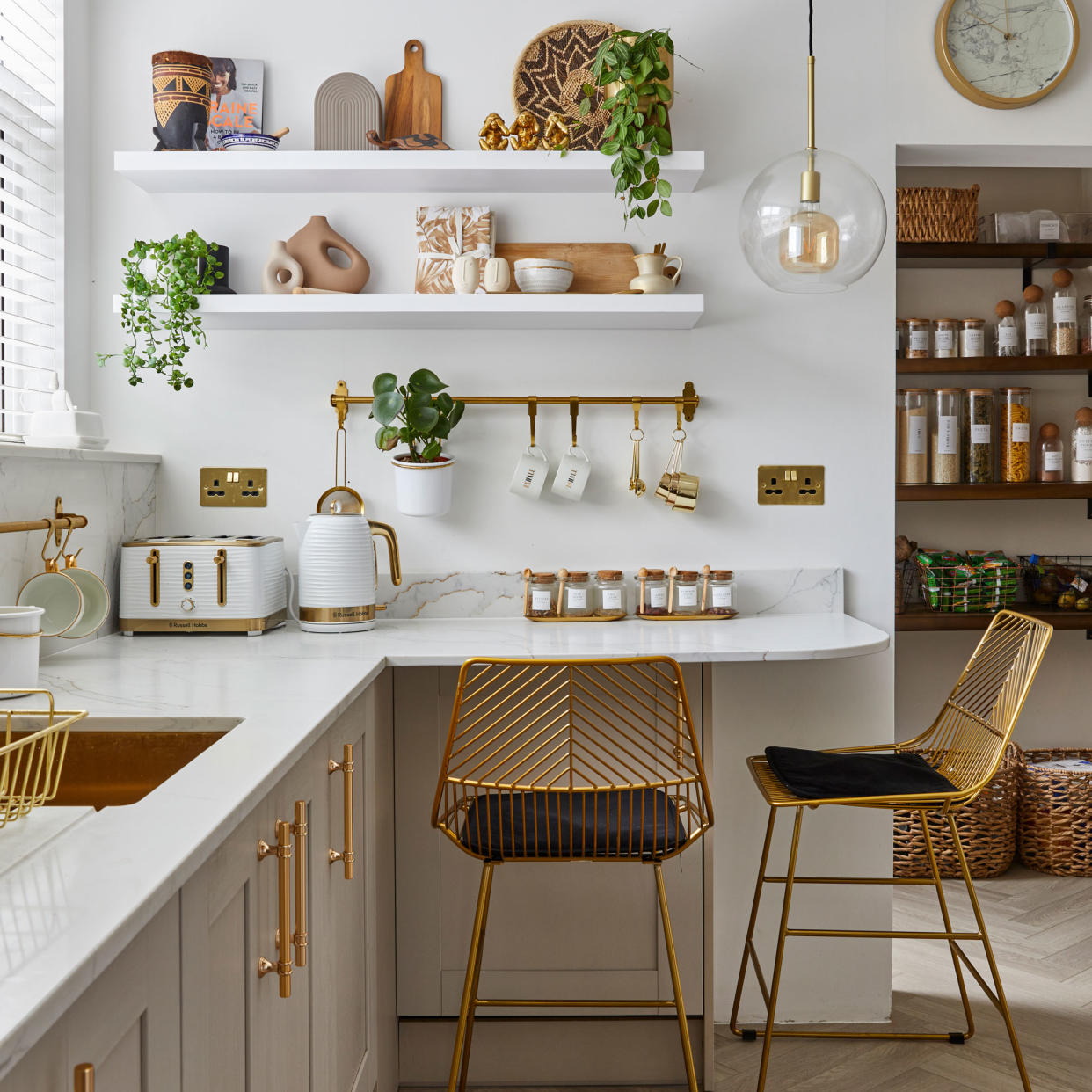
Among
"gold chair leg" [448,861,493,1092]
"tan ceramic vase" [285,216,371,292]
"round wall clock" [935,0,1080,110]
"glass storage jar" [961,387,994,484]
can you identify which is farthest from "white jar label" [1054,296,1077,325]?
"gold chair leg" [448,861,493,1092]

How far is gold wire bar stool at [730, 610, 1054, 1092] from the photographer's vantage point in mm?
1974

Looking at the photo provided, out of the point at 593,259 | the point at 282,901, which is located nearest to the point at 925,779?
the point at 282,901

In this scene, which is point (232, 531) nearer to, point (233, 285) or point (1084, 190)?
point (233, 285)

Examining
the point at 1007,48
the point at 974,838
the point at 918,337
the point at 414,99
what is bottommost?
the point at 974,838

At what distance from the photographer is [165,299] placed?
2.51 meters

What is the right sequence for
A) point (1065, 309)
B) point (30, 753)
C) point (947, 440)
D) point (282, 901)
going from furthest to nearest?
1. point (1065, 309)
2. point (947, 440)
3. point (282, 901)
4. point (30, 753)

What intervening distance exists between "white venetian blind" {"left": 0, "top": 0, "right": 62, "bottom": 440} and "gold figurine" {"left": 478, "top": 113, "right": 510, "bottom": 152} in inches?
38.6

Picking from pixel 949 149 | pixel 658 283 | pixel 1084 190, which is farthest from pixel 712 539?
pixel 1084 190

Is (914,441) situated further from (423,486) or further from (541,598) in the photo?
(423,486)

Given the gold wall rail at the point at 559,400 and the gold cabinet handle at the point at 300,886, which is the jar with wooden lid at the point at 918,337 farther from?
the gold cabinet handle at the point at 300,886

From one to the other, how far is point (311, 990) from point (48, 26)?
2188 millimetres

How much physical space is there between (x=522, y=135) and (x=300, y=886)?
1732 mm

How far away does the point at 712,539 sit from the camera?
8.59 ft

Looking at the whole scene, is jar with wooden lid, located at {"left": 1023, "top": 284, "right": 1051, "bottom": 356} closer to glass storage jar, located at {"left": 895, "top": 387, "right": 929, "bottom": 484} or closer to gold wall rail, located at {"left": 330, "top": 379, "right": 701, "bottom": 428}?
glass storage jar, located at {"left": 895, "top": 387, "right": 929, "bottom": 484}
